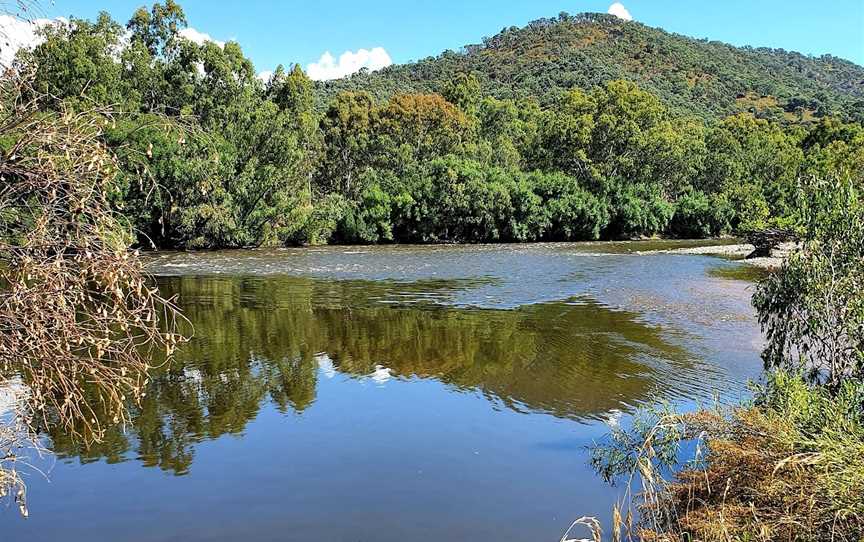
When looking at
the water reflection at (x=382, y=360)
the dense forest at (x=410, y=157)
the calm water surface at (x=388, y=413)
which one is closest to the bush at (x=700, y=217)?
the dense forest at (x=410, y=157)

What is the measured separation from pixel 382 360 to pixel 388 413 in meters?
3.65

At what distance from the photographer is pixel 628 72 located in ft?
394

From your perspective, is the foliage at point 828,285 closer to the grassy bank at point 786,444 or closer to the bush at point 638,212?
the grassy bank at point 786,444

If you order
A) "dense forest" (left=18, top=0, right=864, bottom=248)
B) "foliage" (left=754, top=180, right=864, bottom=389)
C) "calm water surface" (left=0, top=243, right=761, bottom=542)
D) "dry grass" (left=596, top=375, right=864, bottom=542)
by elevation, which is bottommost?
"calm water surface" (left=0, top=243, right=761, bottom=542)

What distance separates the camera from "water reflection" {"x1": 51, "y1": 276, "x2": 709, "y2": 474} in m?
10.3

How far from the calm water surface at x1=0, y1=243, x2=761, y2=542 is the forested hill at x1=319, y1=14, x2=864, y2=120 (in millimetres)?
77641

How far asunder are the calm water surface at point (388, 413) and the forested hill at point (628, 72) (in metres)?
77.6

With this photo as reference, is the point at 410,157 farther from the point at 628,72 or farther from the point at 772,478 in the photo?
the point at 628,72

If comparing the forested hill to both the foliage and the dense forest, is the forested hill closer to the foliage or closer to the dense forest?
the dense forest

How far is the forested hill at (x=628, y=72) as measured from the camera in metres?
108

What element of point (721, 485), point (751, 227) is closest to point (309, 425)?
point (721, 485)

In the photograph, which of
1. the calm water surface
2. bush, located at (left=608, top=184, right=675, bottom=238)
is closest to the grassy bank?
the calm water surface

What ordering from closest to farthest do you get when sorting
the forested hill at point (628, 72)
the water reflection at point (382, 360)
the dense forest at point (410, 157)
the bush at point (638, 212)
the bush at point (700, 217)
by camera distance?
1. the water reflection at point (382, 360)
2. the dense forest at point (410, 157)
3. the bush at point (638, 212)
4. the bush at point (700, 217)
5. the forested hill at point (628, 72)

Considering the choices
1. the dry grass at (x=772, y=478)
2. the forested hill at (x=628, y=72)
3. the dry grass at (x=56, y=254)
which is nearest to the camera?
the dry grass at (x=56, y=254)
